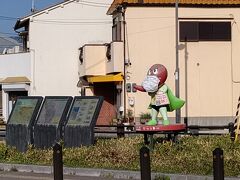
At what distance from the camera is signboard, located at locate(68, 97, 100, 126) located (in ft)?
47.1

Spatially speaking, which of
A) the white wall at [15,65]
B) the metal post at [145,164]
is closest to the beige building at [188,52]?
the white wall at [15,65]

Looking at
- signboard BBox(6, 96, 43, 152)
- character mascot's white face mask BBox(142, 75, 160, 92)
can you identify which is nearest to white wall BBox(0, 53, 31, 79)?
signboard BBox(6, 96, 43, 152)

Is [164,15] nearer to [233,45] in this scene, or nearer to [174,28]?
[174,28]

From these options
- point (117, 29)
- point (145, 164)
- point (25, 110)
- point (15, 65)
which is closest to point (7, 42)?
point (15, 65)

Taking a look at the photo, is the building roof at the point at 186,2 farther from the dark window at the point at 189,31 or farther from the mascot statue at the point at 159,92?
the mascot statue at the point at 159,92

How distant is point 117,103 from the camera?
107 ft

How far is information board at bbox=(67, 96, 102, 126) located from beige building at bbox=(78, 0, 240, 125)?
15.0 meters

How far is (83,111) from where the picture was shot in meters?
14.6

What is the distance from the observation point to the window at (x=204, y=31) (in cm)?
3030

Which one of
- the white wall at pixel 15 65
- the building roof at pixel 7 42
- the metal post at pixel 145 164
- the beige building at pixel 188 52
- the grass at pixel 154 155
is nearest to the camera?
the metal post at pixel 145 164

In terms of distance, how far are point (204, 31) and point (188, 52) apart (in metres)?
1.39

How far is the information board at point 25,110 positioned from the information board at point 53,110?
0.20 m

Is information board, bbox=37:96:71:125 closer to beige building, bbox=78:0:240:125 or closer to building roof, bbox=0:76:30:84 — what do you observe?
beige building, bbox=78:0:240:125

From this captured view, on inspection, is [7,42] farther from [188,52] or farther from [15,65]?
[188,52]
